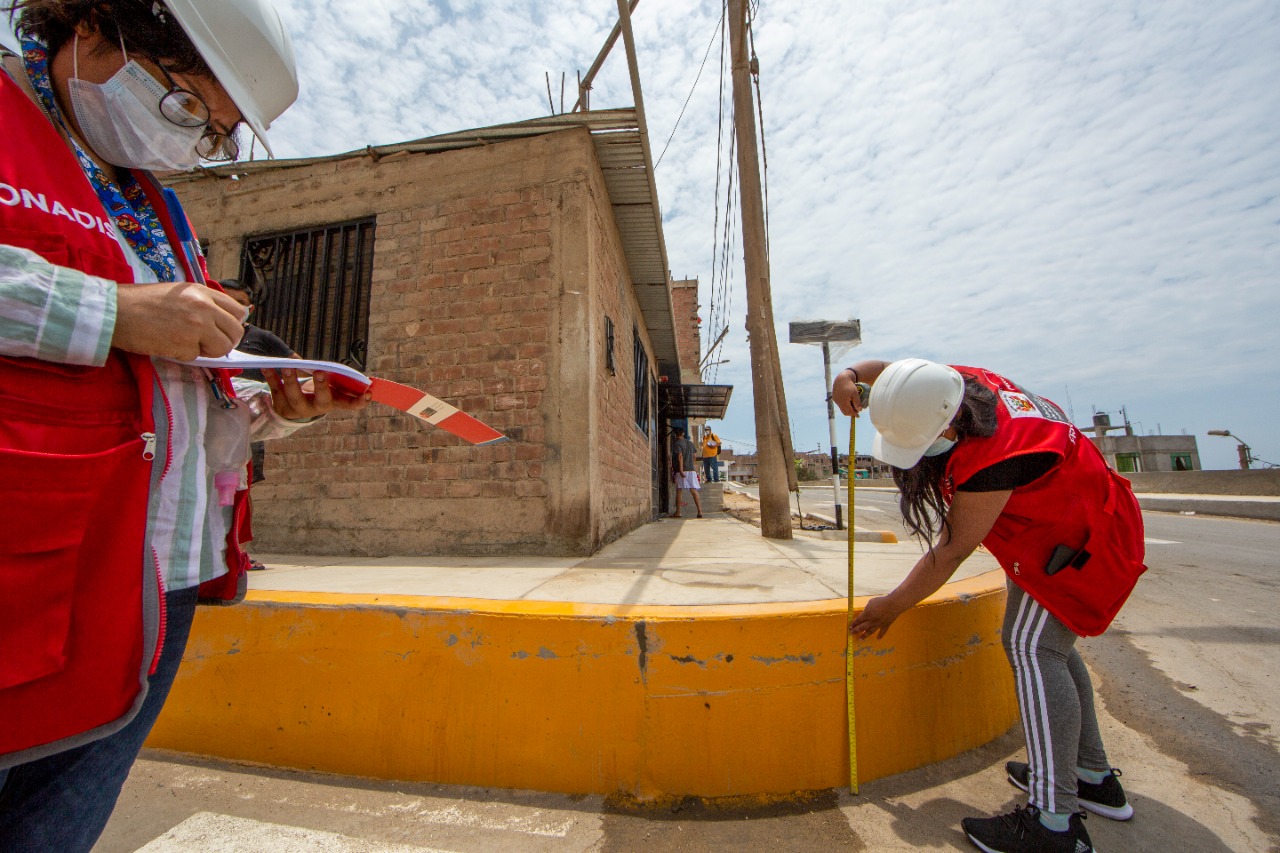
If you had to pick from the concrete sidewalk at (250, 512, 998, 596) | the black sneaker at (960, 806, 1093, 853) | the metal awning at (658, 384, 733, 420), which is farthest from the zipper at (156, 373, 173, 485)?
the metal awning at (658, 384, 733, 420)

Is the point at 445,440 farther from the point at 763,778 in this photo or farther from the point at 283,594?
the point at 763,778

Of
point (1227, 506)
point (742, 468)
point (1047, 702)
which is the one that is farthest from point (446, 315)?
point (742, 468)

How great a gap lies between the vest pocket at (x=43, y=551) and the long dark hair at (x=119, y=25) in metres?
0.66

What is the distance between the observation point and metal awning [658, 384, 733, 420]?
464 inches

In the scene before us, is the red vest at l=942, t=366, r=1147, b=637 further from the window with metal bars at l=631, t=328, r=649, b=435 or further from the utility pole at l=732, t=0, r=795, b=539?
the window with metal bars at l=631, t=328, r=649, b=435

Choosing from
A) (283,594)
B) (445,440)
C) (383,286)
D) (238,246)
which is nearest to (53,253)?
(283,594)

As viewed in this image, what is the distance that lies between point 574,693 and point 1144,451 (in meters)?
27.6

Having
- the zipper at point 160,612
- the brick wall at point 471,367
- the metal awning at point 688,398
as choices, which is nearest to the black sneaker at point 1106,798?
the zipper at point 160,612

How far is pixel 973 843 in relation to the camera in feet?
4.97

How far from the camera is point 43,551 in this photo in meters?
0.60

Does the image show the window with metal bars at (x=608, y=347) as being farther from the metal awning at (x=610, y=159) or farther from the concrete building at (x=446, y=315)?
the metal awning at (x=610, y=159)

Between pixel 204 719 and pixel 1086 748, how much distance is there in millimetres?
2952

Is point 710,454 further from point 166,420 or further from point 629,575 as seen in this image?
point 166,420

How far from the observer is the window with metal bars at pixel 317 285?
4273 millimetres
